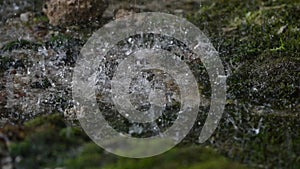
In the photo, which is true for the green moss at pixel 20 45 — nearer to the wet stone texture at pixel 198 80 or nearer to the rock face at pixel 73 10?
the wet stone texture at pixel 198 80

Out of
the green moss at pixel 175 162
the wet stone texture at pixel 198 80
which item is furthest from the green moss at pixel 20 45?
the green moss at pixel 175 162

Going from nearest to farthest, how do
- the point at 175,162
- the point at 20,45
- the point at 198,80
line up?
1. the point at 175,162
2. the point at 198,80
3. the point at 20,45

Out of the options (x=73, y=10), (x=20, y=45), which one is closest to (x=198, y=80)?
(x=73, y=10)

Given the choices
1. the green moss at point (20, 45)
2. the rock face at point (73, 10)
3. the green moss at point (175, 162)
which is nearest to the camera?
the green moss at point (175, 162)

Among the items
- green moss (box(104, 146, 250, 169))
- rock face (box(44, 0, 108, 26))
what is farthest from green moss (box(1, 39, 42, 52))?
green moss (box(104, 146, 250, 169))

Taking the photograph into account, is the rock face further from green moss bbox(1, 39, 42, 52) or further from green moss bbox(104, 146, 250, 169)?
green moss bbox(104, 146, 250, 169)

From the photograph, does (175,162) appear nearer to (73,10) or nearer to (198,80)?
(198,80)

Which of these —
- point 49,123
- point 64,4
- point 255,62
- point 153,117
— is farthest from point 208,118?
point 64,4

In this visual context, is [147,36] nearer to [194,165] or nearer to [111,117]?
[111,117]
